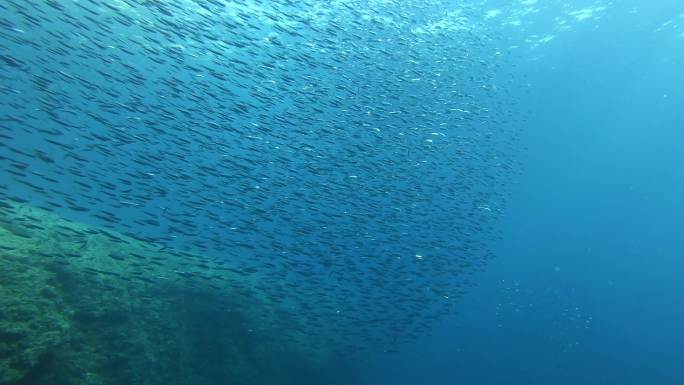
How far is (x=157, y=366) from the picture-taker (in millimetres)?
13867

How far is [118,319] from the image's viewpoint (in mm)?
13273

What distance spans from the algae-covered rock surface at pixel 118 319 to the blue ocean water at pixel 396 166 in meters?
0.46

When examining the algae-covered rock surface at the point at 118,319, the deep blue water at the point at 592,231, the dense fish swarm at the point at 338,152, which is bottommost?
the algae-covered rock surface at the point at 118,319

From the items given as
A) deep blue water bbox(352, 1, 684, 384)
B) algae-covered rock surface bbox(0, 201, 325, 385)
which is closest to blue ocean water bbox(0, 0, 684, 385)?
deep blue water bbox(352, 1, 684, 384)

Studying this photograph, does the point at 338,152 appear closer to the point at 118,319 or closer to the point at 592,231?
the point at 118,319

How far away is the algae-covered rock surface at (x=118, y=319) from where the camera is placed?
10148mm

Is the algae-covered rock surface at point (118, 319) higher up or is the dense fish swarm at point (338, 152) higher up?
the dense fish swarm at point (338, 152)

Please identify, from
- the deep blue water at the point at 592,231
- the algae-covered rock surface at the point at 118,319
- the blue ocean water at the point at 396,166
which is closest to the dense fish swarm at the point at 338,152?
the blue ocean water at the point at 396,166

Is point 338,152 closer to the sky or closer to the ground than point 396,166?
closer to the ground

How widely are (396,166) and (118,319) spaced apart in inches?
438

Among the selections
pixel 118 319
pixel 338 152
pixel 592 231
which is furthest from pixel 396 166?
pixel 592 231

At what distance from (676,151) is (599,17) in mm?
22808

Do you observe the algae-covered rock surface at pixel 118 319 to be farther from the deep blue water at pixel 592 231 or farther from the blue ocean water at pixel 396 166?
the deep blue water at pixel 592 231

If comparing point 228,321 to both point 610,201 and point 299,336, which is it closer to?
point 299,336
